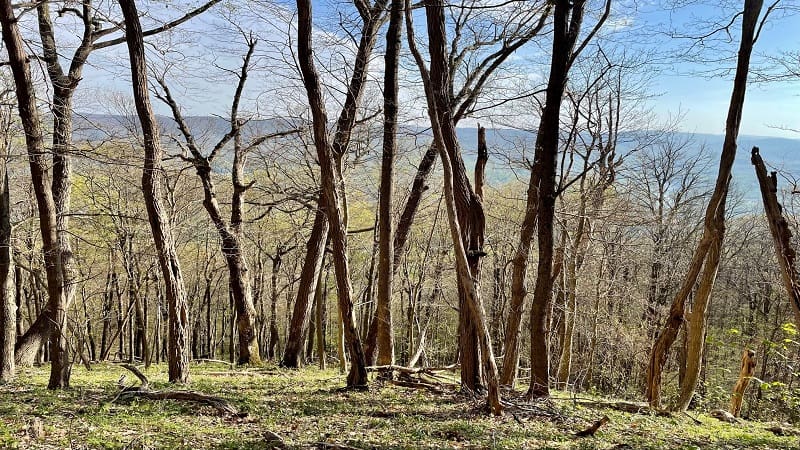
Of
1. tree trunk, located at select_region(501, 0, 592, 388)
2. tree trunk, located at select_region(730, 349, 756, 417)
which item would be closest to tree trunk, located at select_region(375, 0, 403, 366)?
tree trunk, located at select_region(501, 0, 592, 388)

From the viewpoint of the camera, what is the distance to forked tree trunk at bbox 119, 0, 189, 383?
687 cm

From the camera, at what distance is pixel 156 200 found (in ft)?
23.7

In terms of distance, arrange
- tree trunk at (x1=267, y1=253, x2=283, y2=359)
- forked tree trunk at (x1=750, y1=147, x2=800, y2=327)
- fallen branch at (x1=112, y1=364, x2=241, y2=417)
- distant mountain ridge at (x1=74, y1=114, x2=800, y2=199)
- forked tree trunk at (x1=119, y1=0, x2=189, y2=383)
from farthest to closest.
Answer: tree trunk at (x1=267, y1=253, x2=283, y2=359), distant mountain ridge at (x1=74, y1=114, x2=800, y2=199), forked tree trunk at (x1=119, y1=0, x2=189, y2=383), forked tree trunk at (x1=750, y1=147, x2=800, y2=327), fallen branch at (x1=112, y1=364, x2=241, y2=417)

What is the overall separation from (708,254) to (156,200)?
7406 millimetres

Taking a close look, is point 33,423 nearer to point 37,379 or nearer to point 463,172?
point 37,379

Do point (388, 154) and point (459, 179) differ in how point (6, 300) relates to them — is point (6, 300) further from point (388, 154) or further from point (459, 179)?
point (459, 179)

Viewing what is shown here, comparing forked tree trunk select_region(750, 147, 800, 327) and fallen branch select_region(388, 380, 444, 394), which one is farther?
fallen branch select_region(388, 380, 444, 394)

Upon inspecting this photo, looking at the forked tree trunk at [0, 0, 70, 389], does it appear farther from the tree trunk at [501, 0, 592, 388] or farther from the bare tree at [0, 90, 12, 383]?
the tree trunk at [501, 0, 592, 388]

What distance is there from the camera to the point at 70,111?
289 inches

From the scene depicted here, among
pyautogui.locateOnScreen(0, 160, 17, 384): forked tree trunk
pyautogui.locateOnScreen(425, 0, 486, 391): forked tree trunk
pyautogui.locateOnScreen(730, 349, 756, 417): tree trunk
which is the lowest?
pyautogui.locateOnScreen(730, 349, 756, 417): tree trunk

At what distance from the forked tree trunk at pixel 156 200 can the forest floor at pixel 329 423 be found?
540 mm

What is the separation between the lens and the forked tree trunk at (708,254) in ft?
23.1

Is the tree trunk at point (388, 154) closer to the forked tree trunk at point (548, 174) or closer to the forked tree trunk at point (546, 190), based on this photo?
the forked tree trunk at point (546, 190)

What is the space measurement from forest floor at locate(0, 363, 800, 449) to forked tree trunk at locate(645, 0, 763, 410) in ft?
2.27
